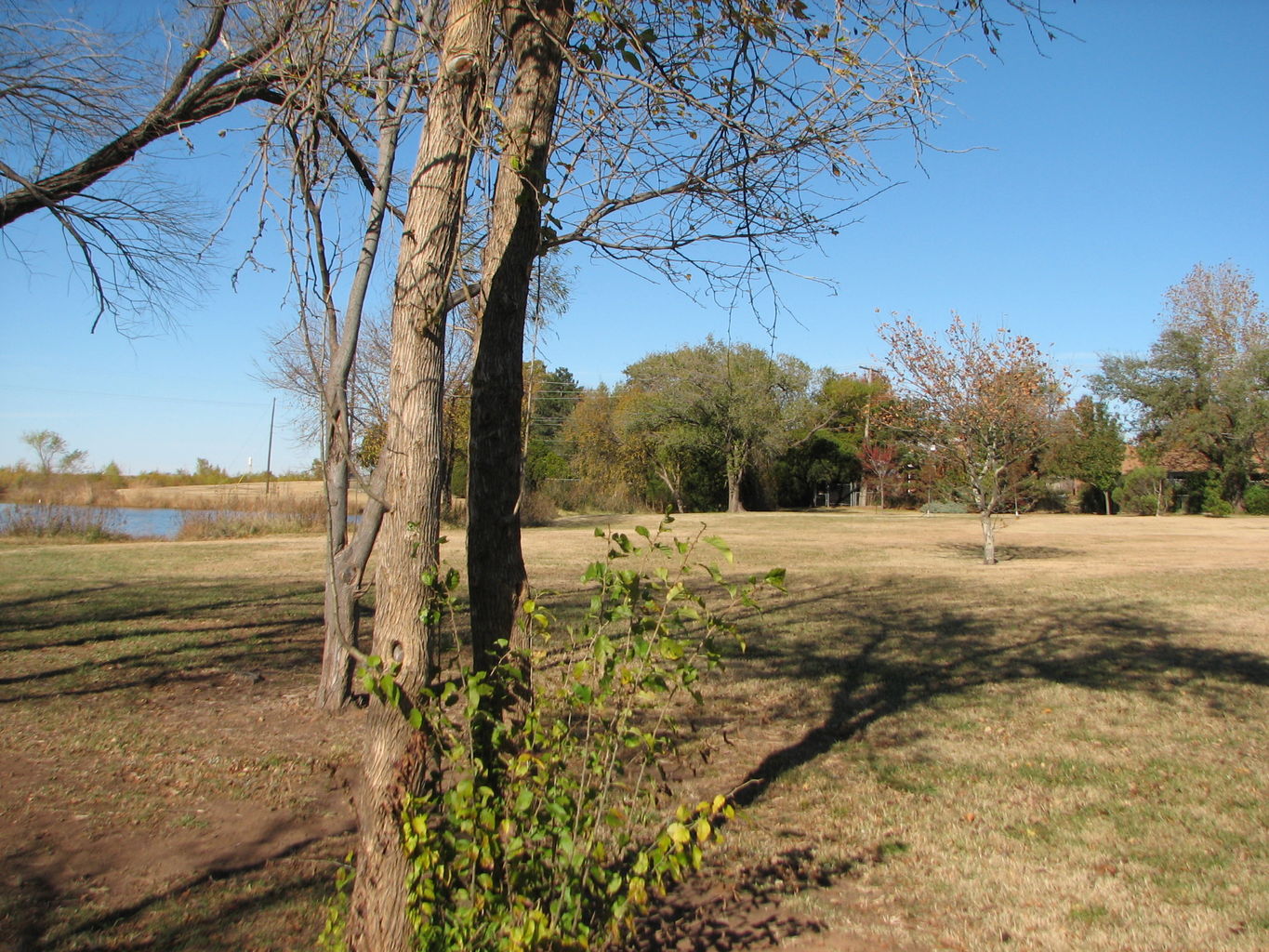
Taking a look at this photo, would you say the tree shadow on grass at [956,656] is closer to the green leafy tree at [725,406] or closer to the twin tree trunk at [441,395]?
the twin tree trunk at [441,395]

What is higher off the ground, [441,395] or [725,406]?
[725,406]

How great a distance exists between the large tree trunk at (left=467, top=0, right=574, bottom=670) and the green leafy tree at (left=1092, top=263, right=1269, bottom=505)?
47.1m

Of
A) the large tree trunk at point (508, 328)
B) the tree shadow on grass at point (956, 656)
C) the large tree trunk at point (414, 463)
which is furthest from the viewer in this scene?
the tree shadow on grass at point (956, 656)

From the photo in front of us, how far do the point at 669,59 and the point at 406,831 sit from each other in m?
3.55

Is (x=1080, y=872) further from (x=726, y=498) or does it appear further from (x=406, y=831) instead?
(x=726, y=498)

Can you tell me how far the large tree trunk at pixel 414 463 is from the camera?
247 cm

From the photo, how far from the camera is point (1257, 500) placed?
139 feet

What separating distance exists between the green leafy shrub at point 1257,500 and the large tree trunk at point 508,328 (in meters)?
48.9

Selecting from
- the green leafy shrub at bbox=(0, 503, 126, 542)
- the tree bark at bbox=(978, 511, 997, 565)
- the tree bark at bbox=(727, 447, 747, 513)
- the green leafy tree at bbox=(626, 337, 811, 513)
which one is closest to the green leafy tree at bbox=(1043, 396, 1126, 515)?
the green leafy tree at bbox=(626, 337, 811, 513)

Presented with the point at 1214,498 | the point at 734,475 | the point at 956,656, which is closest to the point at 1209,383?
the point at 1214,498

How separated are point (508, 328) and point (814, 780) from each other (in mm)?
3294

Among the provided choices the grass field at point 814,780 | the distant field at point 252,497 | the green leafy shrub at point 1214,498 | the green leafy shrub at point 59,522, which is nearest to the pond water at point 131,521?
the green leafy shrub at point 59,522

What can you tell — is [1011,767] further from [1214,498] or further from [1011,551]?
[1214,498]

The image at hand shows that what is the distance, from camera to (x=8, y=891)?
344 cm
